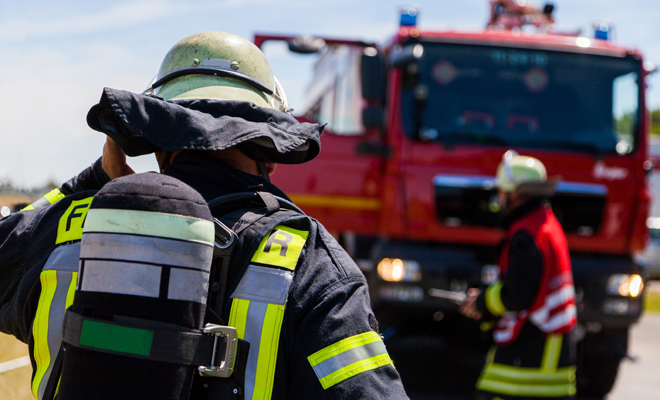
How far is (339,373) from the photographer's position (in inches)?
45.2

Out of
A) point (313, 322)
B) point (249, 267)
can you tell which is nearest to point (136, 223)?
point (249, 267)

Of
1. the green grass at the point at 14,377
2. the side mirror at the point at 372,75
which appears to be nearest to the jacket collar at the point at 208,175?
the green grass at the point at 14,377

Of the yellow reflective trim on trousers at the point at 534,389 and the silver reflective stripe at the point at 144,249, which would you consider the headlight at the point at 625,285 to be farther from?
the silver reflective stripe at the point at 144,249

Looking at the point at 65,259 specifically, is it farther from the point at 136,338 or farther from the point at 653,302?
the point at 653,302

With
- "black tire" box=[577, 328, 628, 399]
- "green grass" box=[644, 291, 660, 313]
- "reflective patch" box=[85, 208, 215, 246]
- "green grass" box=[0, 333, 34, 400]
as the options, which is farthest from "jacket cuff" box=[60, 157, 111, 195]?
"green grass" box=[644, 291, 660, 313]

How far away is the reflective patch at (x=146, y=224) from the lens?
1.10m

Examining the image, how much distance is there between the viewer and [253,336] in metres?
1.18

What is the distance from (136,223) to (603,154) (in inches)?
205

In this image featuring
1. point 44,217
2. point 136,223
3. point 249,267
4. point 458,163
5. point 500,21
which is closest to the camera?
point 136,223

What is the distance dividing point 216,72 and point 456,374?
6065 millimetres

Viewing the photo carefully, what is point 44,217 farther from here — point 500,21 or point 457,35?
point 500,21

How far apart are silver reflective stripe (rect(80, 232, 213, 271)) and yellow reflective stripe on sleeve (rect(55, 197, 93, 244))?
225 mm

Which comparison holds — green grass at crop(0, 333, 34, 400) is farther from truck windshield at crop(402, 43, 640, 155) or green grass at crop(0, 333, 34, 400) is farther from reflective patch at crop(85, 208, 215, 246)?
truck windshield at crop(402, 43, 640, 155)

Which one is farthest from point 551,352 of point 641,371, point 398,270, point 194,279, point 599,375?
point 641,371
